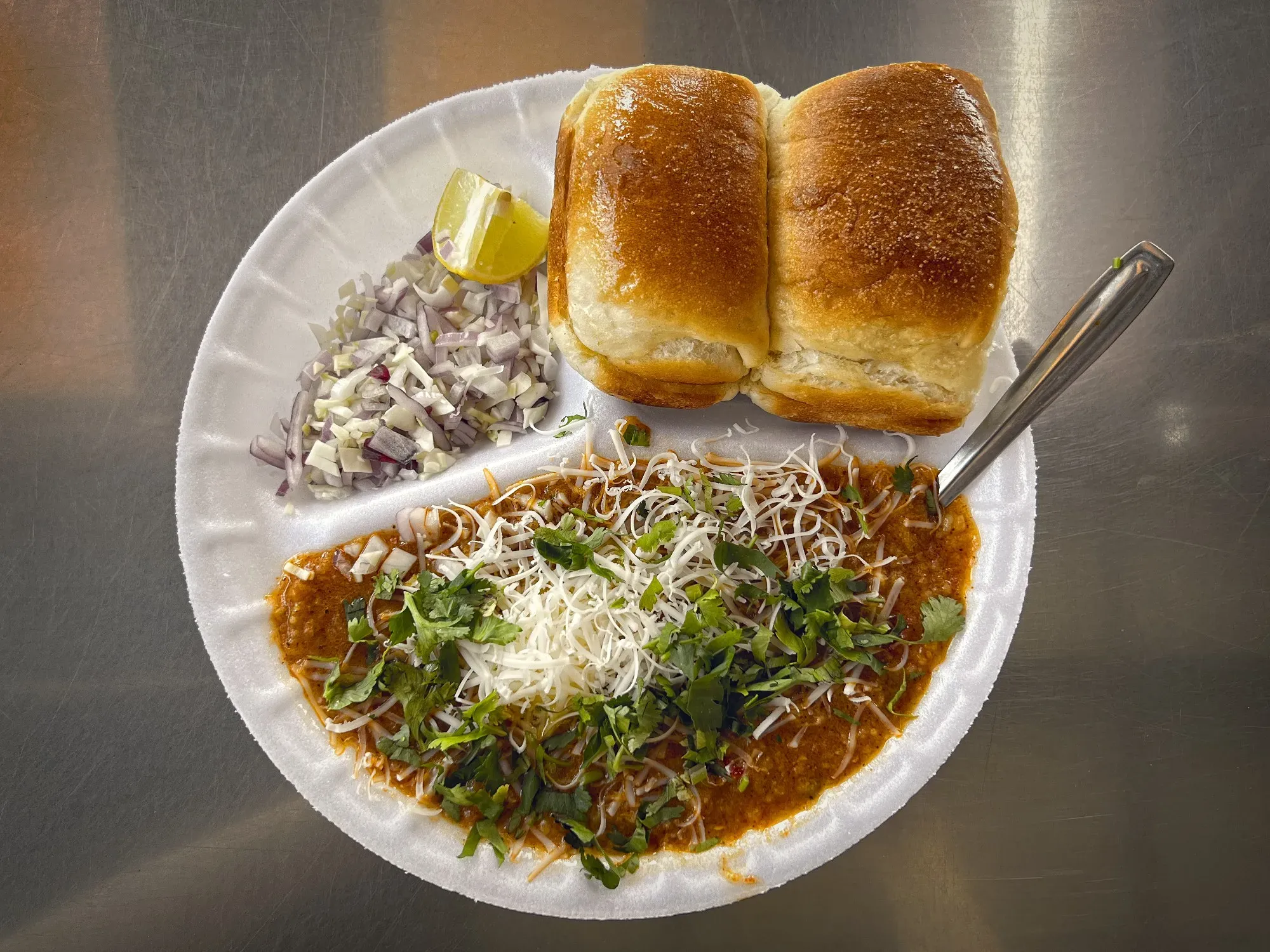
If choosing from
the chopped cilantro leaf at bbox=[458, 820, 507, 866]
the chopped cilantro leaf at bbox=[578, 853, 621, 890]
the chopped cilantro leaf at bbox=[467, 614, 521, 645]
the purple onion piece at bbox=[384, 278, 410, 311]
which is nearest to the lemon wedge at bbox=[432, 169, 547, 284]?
the purple onion piece at bbox=[384, 278, 410, 311]

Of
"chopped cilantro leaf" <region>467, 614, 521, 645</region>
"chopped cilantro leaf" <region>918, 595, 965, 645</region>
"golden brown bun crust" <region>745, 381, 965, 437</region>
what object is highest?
"golden brown bun crust" <region>745, 381, 965, 437</region>

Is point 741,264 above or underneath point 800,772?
above

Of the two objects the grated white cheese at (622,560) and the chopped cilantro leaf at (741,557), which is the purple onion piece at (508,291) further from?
the chopped cilantro leaf at (741,557)

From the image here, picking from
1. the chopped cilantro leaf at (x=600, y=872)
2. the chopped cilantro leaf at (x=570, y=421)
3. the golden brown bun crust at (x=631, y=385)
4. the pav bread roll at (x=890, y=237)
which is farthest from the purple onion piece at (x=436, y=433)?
the chopped cilantro leaf at (x=600, y=872)

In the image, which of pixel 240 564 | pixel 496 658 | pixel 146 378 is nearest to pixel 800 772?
pixel 496 658

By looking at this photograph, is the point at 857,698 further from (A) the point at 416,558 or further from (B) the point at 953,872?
(A) the point at 416,558

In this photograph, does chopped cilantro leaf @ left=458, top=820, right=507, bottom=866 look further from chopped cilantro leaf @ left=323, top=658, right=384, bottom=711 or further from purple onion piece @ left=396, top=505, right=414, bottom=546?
purple onion piece @ left=396, top=505, right=414, bottom=546
